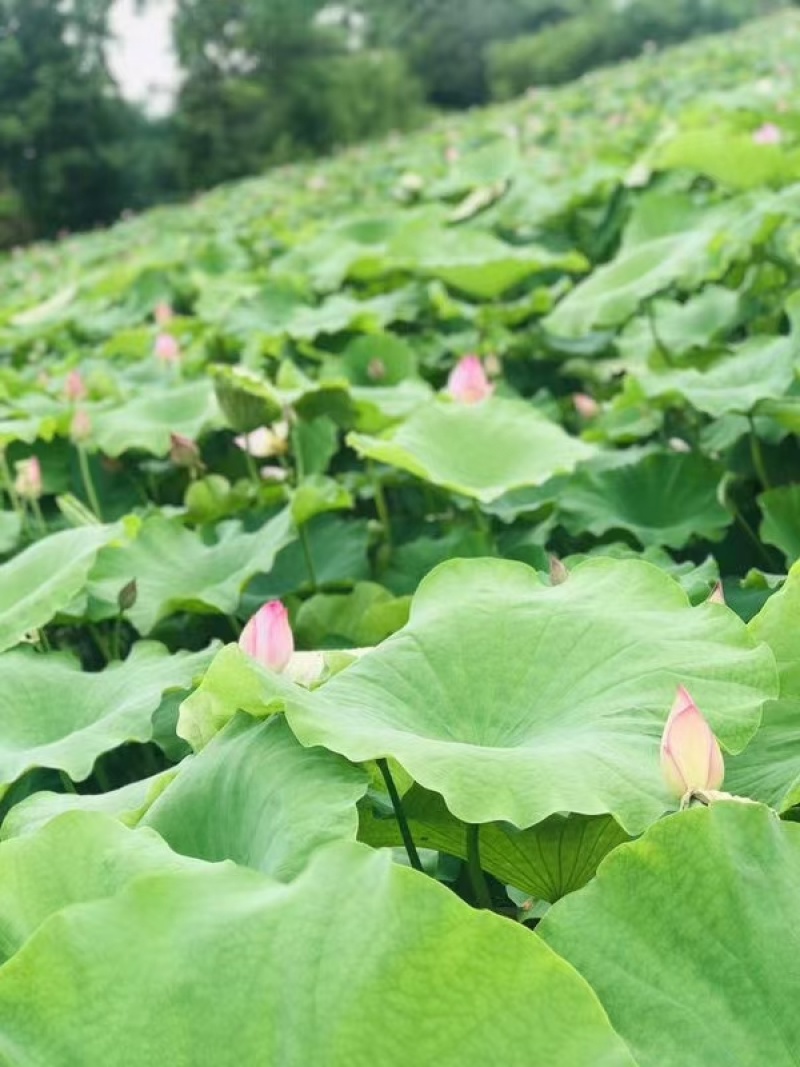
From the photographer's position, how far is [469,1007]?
501 millimetres

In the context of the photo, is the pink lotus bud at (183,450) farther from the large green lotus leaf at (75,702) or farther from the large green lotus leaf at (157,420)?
the large green lotus leaf at (75,702)

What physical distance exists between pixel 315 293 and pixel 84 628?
1.44 metres

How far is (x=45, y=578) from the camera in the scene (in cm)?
128

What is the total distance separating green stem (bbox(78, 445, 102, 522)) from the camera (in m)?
1.76

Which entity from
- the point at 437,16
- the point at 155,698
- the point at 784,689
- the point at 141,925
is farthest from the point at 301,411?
the point at 437,16

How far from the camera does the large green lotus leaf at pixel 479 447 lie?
52.5 inches

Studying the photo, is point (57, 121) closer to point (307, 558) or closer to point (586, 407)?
point (586, 407)

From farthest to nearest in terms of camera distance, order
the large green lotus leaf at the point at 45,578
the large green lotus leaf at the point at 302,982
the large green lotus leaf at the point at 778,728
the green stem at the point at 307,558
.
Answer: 1. the green stem at the point at 307,558
2. the large green lotus leaf at the point at 45,578
3. the large green lotus leaf at the point at 778,728
4. the large green lotus leaf at the point at 302,982

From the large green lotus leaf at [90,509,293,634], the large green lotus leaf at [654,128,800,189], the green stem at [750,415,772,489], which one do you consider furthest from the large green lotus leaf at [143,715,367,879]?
the large green lotus leaf at [654,128,800,189]

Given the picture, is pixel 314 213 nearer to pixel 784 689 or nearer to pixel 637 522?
pixel 637 522

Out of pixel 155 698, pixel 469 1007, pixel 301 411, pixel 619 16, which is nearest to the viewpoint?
pixel 469 1007

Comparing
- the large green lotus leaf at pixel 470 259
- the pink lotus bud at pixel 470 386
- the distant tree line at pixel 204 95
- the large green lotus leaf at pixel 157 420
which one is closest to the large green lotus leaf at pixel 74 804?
the pink lotus bud at pixel 470 386

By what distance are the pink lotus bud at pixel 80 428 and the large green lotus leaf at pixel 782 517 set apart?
3.02ft

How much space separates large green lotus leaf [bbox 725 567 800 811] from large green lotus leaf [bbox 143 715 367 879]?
236mm
